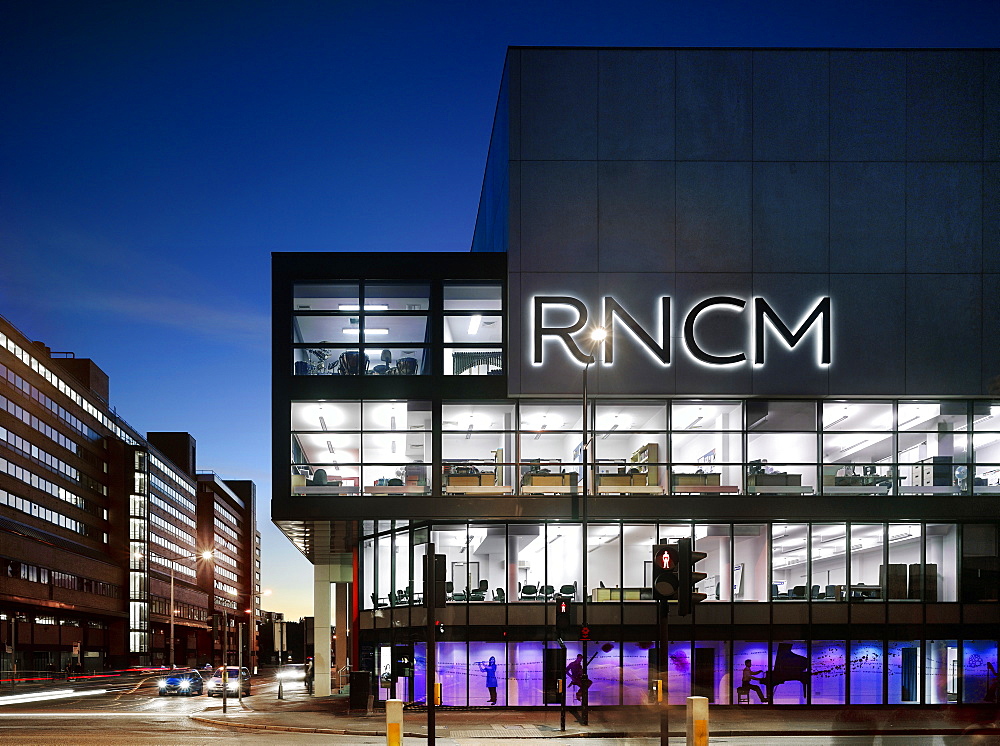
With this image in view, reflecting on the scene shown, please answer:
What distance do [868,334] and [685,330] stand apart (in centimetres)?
628

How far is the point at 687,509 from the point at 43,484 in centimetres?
8446

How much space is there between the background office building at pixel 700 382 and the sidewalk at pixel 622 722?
5.44 feet

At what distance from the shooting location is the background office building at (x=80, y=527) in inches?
3602

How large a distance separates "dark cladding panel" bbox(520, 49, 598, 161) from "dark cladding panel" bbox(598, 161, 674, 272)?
6.28 ft

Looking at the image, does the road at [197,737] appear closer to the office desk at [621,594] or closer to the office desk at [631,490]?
the office desk at [621,594]

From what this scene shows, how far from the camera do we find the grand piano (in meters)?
34.3

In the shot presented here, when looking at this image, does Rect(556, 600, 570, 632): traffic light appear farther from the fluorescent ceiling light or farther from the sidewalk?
the fluorescent ceiling light

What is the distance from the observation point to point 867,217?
116 feet

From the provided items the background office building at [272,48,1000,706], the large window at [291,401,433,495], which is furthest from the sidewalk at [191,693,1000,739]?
the large window at [291,401,433,495]

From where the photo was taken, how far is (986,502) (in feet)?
114

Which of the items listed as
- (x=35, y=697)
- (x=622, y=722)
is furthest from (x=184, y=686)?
(x=622, y=722)

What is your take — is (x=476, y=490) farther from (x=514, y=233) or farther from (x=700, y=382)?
(x=514, y=233)

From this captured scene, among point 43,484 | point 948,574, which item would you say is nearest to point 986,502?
point 948,574

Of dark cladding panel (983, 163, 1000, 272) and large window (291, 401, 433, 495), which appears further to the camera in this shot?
dark cladding panel (983, 163, 1000, 272)
